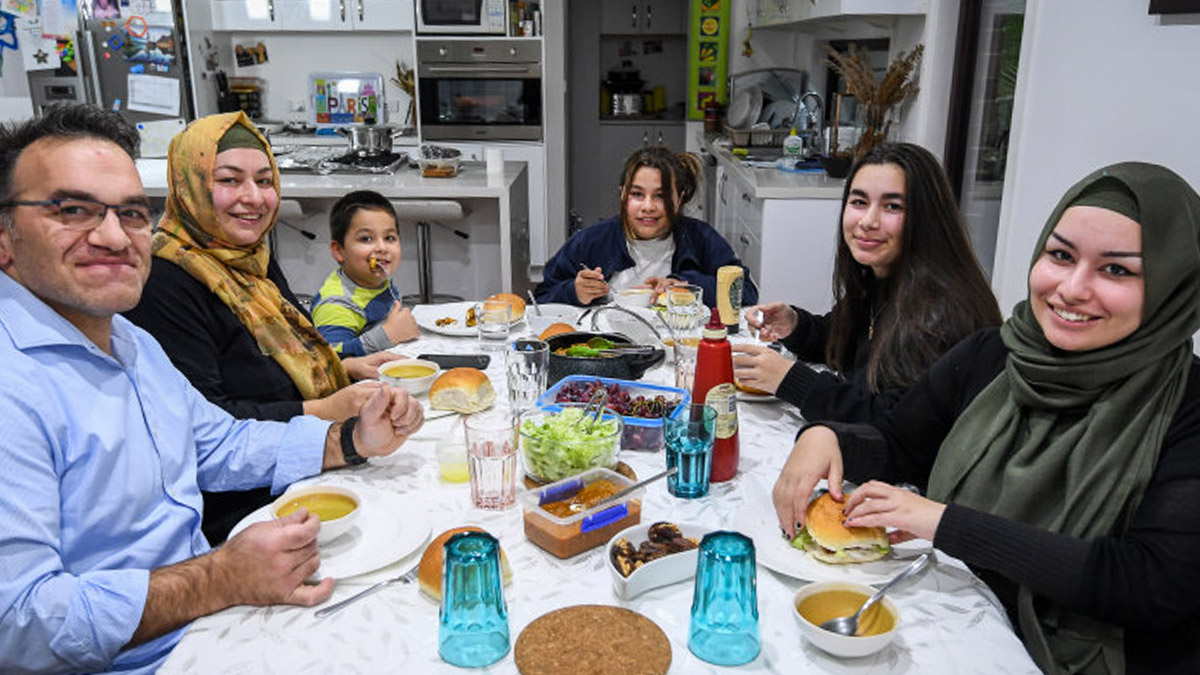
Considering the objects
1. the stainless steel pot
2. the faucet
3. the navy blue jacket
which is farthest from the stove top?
the faucet

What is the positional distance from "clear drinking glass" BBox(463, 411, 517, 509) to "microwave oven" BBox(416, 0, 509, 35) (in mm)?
5305

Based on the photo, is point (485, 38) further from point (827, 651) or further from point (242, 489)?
point (827, 651)

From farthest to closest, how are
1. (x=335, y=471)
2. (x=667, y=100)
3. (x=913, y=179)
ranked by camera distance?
(x=667, y=100) < (x=913, y=179) < (x=335, y=471)

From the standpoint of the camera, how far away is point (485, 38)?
244 inches

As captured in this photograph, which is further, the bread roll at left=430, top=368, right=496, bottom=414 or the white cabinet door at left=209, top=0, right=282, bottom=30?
the white cabinet door at left=209, top=0, right=282, bottom=30

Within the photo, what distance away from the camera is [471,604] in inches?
40.6

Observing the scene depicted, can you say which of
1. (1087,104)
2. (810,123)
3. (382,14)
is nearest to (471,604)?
(1087,104)

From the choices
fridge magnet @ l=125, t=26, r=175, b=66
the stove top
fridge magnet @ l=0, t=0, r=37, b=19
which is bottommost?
the stove top

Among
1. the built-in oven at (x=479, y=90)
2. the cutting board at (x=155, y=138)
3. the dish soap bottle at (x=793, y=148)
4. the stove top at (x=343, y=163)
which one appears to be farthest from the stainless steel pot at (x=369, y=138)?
the dish soap bottle at (x=793, y=148)

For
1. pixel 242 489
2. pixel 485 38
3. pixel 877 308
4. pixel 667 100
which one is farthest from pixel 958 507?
pixel 667 100

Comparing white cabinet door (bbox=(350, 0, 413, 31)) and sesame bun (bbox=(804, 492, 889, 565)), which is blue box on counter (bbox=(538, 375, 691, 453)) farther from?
white cabinet door (bbox=(350, 0, 413, 31))

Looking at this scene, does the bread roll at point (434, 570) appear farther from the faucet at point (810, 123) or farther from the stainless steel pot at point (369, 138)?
the faucet at point (810, 123)

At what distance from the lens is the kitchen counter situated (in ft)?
13.4

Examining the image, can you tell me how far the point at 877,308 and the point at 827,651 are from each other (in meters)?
1.16
